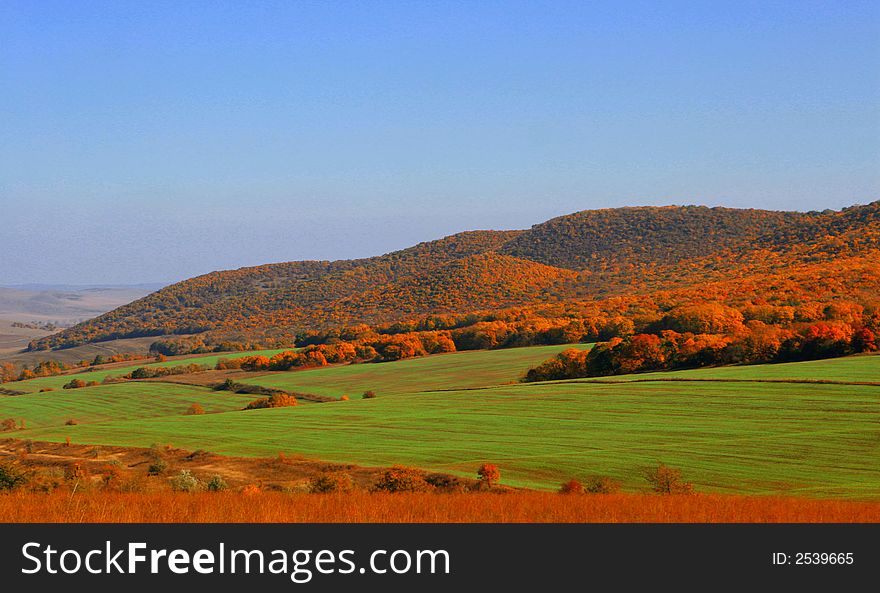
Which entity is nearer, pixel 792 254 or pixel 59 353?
pixel 59 353

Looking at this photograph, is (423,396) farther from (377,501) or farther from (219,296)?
(219,296)

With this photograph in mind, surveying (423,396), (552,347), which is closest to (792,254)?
(552,347)

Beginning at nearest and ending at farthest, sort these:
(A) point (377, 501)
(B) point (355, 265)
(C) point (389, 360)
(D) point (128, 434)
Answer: (A) point (377, 501) < (D) point (128, 434) < (C) point (389, 360) < (B) point (355, 265)

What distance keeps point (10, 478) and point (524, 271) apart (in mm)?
124105

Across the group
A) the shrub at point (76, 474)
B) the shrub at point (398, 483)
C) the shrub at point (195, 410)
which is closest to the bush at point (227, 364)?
the shrub at point (195, 410)

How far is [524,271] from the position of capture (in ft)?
459

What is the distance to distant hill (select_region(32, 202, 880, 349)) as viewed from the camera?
121062 millimetres

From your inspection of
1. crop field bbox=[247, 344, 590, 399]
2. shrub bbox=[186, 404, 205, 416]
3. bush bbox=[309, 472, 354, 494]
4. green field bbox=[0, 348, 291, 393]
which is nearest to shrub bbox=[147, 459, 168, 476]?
bush bbox=[309, 472, 354, 494]

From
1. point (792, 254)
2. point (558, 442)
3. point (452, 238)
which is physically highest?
point (452, 238)

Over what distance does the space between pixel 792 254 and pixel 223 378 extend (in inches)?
3486

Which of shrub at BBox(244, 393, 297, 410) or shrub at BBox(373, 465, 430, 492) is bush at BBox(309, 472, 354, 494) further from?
shrub at BBox(244, 393, 297, 410)

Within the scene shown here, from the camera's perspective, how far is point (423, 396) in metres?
53.2

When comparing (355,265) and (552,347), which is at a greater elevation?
(355,265)
